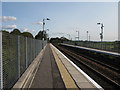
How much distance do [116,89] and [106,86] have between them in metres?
0.67

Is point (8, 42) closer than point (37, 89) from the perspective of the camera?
Yes

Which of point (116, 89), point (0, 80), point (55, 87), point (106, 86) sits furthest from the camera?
point (106, 86)

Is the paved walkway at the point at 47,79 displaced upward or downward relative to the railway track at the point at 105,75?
upward

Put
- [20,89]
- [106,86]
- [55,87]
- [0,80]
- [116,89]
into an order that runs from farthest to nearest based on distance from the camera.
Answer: [106,86]
[116,89]
[55,87]
[20,89]
[0,80]

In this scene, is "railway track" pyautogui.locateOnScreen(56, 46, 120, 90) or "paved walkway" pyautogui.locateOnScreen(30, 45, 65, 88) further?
"railway track" pyautogui.locateOnScreen(56, 46, 120, 90)

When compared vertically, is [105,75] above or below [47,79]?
below

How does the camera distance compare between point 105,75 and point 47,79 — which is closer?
point 47,79

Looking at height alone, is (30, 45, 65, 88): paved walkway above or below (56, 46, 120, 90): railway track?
above

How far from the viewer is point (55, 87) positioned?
7750 mm

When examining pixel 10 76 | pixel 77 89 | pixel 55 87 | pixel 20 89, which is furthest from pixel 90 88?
pixel 10 76

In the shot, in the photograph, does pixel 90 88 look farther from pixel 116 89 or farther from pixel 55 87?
pixel 116 89

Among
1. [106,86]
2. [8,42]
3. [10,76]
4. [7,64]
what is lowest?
[106,86]

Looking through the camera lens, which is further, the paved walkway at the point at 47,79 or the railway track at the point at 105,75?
the railway track at the point at 105,75

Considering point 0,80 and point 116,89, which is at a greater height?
point 0,80
